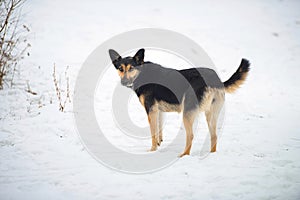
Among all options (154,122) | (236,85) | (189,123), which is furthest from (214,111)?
(154,122)

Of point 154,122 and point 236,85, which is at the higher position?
point 236,85

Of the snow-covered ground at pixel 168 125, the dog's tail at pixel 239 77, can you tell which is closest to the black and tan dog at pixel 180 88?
the dog's tail at pixel 239 77

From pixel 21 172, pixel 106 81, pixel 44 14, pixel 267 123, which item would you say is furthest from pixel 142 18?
pixel 21 172

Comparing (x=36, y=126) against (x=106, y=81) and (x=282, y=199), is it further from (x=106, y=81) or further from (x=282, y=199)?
(x=282, y=199)

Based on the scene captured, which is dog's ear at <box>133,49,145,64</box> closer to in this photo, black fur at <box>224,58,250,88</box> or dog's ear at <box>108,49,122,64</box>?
dog's ear at <box>108,49,122,64</box>

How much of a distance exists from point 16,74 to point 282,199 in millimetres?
7628

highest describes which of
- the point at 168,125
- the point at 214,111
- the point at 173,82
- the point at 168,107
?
the point at 173,82

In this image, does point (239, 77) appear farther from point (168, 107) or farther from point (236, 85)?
point (168, 107)

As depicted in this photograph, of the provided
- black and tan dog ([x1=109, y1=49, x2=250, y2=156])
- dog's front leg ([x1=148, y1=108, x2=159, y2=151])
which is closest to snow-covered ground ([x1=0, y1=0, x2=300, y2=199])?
dog's front leg ([x1=148, y1=108, x2=159, y2=151])

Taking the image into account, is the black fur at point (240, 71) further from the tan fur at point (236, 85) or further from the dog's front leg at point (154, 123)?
the dog's front leg at point (154, 123)

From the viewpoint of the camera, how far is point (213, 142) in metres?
5.59

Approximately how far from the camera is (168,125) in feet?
23.9

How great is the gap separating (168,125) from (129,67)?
7.84 feet

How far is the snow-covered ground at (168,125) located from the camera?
13.9ft
